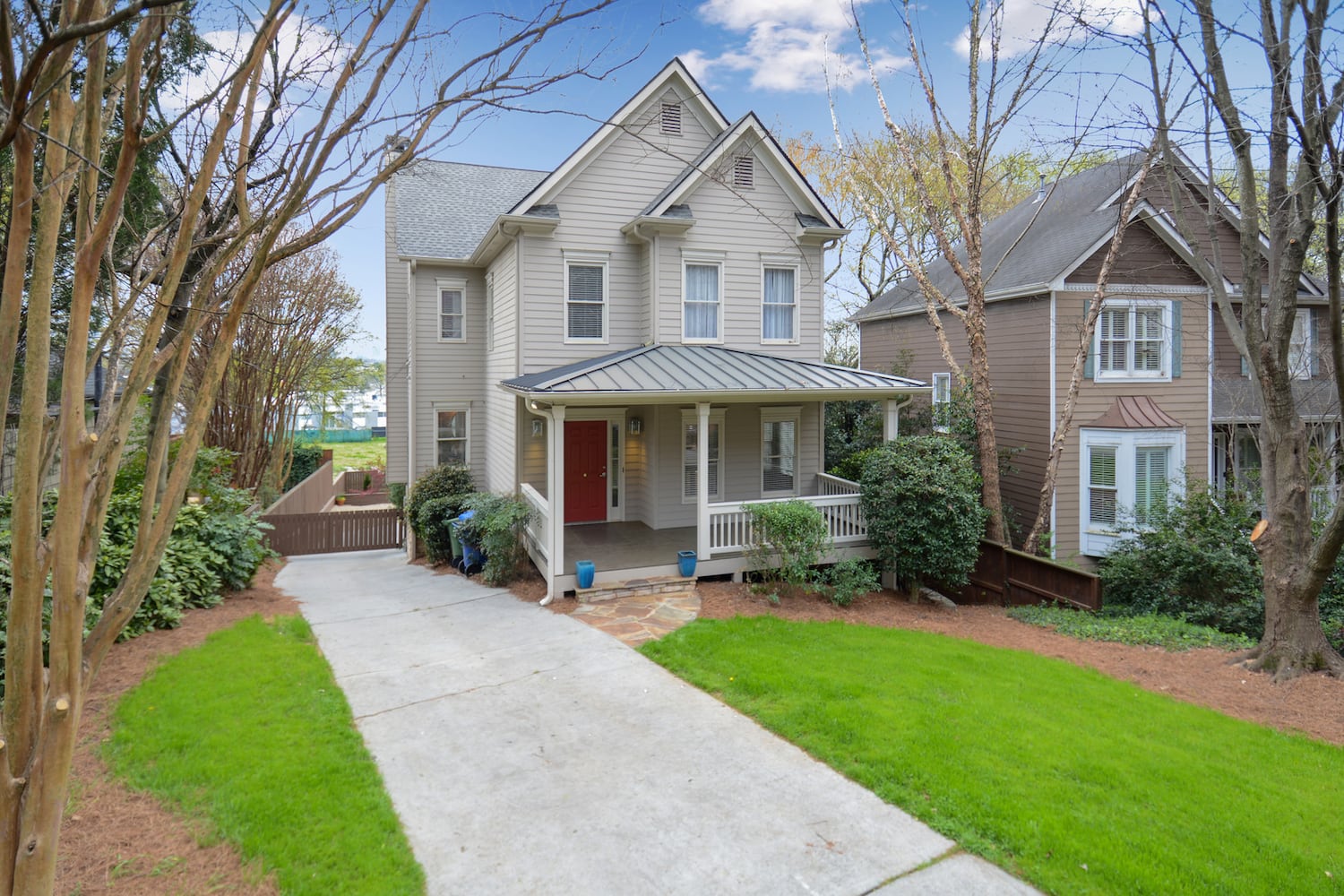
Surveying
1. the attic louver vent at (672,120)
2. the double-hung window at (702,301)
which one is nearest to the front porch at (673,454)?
the double-hung window at (702,301)

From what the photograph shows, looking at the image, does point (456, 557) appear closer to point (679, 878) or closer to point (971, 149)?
point (679, 878)

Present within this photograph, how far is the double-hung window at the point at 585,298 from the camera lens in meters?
13.5

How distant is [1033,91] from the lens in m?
13.0

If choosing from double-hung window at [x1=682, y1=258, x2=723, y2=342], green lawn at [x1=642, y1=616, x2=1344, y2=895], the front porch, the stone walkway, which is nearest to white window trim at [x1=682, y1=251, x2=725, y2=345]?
double-hung window at [x1=682, y1=258, x2=723, y2=342]

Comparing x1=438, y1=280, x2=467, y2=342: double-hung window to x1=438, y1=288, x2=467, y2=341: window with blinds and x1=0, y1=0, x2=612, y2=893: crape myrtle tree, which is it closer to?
x1=438, y1=288, x2=467, y2=341: window with blinds

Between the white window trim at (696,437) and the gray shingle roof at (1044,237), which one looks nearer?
the white window trim at (696,437)

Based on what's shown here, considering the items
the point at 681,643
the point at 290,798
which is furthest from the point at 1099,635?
A: the point at 290,798

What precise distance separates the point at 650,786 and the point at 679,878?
1058 mm

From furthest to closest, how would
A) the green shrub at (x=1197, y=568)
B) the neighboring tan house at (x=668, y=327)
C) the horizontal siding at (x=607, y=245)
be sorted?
the horizontal siding at (x=607, y=245)
the neighboring tan house at (x=668, y=327)
the green shrub at (x=1197, y=568)

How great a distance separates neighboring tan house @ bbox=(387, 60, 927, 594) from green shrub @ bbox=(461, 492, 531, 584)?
356mm

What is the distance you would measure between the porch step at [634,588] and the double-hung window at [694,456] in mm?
3237

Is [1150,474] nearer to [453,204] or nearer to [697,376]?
[697,376]

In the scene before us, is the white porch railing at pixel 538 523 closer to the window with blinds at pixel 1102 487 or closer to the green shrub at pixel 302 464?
the window with blinds at pixel 1102 487

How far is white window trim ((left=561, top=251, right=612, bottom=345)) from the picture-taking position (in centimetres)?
1341
